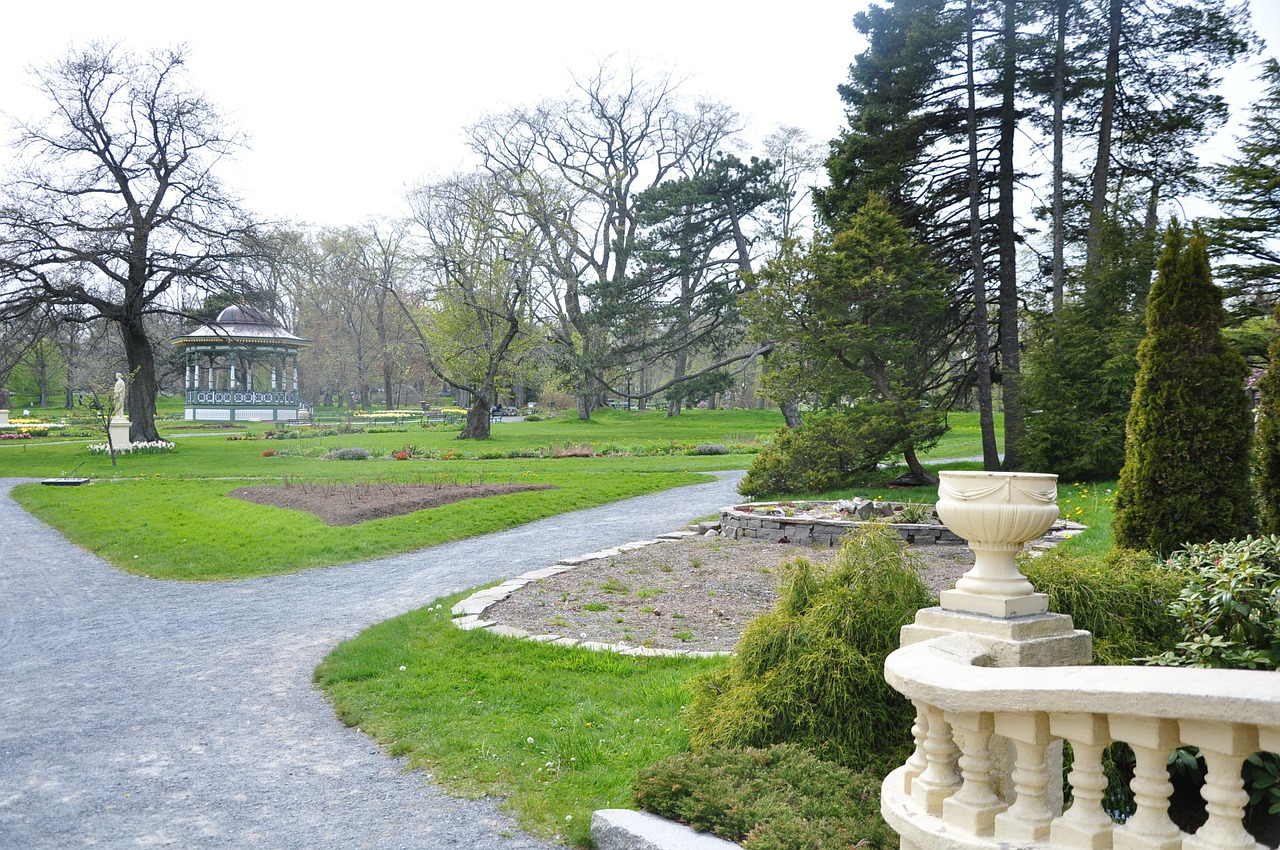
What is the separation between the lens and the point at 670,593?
801 cm

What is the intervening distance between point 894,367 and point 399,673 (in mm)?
12331

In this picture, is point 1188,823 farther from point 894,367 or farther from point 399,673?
point 894,367

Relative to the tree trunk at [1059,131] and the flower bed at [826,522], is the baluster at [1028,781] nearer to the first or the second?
the flower bed at [826,522]

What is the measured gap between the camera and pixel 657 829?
131 inches

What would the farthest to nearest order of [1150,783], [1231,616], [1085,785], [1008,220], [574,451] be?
[574,451] → [1008,220] → [1231,616] → [1085,785] → [1150,783]

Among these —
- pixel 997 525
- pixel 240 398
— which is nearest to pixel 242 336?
pixel 240 398

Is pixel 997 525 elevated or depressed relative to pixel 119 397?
depressed

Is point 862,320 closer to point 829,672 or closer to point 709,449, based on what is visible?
point 709,449

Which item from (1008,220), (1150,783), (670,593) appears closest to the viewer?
(1150,783)

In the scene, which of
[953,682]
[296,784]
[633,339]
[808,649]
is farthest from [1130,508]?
[633,339]

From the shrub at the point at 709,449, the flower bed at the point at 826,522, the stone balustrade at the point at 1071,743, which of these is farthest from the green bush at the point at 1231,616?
the shrub at the point at 709,449

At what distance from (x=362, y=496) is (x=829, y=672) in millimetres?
12681

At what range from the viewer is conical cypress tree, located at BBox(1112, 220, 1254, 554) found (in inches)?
232

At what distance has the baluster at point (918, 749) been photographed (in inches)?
107
